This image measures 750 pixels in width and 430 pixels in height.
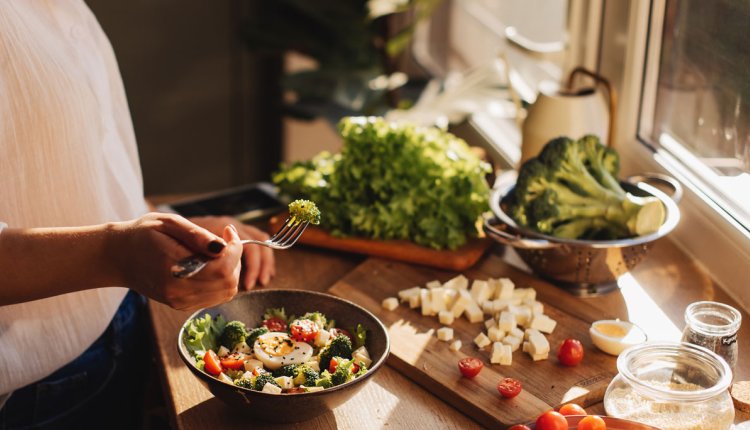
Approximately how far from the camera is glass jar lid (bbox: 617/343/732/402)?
3.87 ft

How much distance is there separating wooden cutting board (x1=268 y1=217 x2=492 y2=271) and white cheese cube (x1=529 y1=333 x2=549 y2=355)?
1.09ft

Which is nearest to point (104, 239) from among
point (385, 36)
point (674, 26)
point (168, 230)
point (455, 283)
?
point (168, 230)

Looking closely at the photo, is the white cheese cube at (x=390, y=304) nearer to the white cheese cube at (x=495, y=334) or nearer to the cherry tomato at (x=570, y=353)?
the white cheese cube at (x=495, y=334)

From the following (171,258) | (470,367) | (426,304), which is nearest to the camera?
(171,258)

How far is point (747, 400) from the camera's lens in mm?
1249

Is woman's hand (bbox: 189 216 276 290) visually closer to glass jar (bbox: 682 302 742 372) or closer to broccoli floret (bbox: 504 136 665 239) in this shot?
broccoli floret (bbox: 504 136 665 239)

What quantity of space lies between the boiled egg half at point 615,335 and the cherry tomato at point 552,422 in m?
0.27

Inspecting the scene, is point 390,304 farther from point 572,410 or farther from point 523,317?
point 572,410

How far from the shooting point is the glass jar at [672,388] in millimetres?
1145

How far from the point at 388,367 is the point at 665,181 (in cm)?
71

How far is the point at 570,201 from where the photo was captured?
1608 millimetres

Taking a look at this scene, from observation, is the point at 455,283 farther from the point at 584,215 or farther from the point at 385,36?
the point at 385,36

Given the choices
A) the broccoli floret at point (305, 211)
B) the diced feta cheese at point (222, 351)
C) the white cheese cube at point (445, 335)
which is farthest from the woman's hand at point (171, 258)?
the white cheese cube at point (445, 335)

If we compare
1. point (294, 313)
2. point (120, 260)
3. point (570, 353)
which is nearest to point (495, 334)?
point (570, 353)
